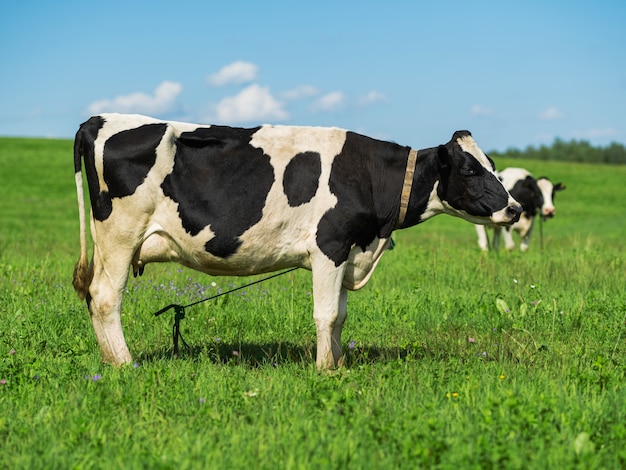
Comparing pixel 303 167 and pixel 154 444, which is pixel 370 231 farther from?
pixel 154 444

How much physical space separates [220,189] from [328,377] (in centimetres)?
189

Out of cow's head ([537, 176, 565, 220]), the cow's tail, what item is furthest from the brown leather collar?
cow's head ([537, 176, 565, 220])

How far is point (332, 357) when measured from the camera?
23.0ft

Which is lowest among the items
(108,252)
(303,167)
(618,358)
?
(618,358)

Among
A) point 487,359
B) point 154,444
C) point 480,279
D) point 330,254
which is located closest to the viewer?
point 154,444

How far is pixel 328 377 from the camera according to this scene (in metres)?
6.25

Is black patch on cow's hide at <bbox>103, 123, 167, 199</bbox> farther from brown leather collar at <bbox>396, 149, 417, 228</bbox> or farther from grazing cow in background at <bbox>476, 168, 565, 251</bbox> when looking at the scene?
grazing cow in background at <bbox>476, 168, 565, 251</bbox>

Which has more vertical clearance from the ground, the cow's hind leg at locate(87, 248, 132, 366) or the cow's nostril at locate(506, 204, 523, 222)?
Result: the cow's nostril at locate(506, 204, 523, 222)

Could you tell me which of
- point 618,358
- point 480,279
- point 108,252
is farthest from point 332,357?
point 480,279

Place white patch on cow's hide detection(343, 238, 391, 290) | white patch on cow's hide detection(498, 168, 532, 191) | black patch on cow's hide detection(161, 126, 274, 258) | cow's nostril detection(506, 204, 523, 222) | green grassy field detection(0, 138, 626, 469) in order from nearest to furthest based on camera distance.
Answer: green grassy field detection(0, 138, 626, 469) < black patch on cow's hide detection(161, 126, 274, 258) < cow's nostril detection(506, 204, 523, 222) < white patch on cow's hide detection(343, 238, 391, 290) < white patch on cow's hide detection(498, 168, 532, 191)

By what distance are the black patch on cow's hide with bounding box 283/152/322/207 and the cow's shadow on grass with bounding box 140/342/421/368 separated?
55.6 inches

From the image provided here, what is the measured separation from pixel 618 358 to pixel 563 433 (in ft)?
10.2

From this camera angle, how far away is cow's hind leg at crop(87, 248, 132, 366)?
6.96m

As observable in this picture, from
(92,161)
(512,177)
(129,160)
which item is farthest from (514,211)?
(512,177)
